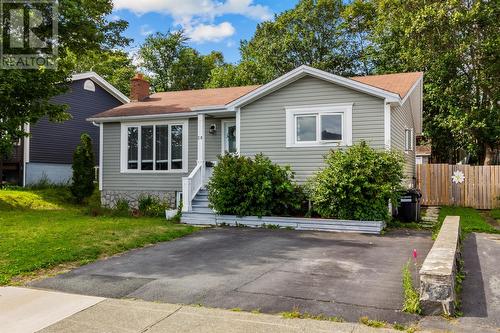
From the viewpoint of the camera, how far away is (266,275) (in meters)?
6.47

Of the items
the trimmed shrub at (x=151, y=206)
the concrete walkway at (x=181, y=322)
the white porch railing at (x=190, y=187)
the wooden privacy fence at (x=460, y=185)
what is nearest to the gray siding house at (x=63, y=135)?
the trimmed shrub at (x=151, y=206)

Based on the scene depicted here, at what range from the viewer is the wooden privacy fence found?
1697 centimetres

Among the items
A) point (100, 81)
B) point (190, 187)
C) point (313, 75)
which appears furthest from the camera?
point (100, 81)

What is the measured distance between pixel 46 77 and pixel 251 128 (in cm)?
755

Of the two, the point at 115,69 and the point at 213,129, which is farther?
the point at 115,69

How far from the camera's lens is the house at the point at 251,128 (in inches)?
492

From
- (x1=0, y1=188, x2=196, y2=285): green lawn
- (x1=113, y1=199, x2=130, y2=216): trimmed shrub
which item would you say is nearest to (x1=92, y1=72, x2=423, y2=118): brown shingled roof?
(x1=113, y1=199, x2=130, y2=216): trimmed shrub

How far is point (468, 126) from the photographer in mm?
19578

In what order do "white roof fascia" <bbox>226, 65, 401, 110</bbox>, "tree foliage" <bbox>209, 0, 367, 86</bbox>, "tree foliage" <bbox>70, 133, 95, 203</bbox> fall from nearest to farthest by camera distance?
"white roof fascia" <bbox>226, 65, 401, 110</bbox> < "tree foliage" <bbox>70, 133, 95, 203</bbox> < "tree foliage" <bbox>209, 0, 367, 86</bbox>

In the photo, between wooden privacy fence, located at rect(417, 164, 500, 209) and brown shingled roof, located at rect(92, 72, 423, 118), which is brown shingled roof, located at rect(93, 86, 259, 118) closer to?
brown shingled roof, located at rect(92, 72, 423, 118)

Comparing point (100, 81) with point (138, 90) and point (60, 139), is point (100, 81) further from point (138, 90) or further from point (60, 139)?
point (138, 90)

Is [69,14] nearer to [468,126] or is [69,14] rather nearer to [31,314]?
[31,314]

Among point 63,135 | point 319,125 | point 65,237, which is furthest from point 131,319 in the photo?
point 63,135

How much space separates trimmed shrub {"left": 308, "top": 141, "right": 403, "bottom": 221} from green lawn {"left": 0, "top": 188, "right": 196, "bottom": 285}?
12.4 feet
